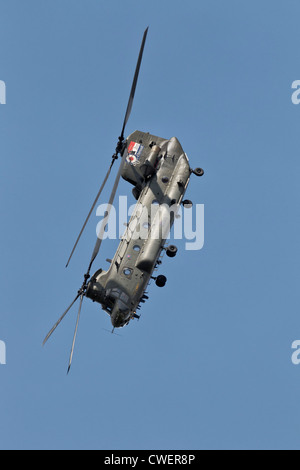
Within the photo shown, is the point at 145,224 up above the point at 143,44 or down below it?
below

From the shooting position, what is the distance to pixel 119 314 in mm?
71188

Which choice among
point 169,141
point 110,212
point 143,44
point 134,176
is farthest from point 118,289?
point 143,44

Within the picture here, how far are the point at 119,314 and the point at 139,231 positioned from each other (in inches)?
344

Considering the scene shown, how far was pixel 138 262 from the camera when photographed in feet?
234

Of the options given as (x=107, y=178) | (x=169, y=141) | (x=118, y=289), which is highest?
(x=169, y=141)

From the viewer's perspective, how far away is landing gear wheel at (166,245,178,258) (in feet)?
236

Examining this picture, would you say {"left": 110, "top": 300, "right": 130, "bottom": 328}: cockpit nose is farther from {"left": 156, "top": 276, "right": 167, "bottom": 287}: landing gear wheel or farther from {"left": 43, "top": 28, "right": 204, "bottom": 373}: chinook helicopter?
{"left": 156, "top": 276, "right": 167, "bottom": 287}: landing gear wheel

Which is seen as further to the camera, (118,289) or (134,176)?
(134,176)

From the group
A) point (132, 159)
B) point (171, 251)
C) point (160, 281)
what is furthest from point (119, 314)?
point (132, 159)

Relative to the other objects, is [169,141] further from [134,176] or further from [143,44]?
[143,44]

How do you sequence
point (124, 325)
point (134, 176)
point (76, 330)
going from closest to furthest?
point (76, 330), point (124, 325), point (134, 176)

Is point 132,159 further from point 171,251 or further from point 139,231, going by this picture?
point 171,251

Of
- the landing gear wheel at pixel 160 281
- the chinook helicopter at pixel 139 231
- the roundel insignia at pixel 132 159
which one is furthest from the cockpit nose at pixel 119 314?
the roundel insignia at pixel 132 159

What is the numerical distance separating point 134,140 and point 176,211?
1079 cm
